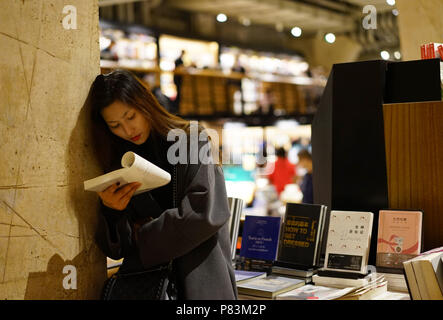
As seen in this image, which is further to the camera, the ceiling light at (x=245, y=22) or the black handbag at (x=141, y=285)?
the ceiling light at (x=245, y=22)

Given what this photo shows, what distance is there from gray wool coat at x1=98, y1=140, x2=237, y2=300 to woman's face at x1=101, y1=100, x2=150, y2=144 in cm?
19

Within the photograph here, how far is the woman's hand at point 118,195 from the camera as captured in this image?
1802 mm

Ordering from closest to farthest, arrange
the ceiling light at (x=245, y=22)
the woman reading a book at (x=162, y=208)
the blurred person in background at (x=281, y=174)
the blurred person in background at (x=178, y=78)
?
the woman reading a book at (x=162, y=208) < the blurred person in background at (x=178, y=78) < the blurred person in background at (x=281, y=174) < the ceiling light at (x=245, y=22)

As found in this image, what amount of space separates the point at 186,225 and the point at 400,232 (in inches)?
41.5

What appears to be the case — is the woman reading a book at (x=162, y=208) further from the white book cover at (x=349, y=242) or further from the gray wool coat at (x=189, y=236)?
the white book cover at (x=349, y=242)

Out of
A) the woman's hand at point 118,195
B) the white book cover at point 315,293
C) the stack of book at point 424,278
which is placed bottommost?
the white book cover at point 315,293

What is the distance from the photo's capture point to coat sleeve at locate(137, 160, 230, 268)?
5.82 feet

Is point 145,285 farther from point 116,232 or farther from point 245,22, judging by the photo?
point 245,22

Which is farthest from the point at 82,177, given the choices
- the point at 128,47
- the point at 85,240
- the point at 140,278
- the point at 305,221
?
the point at 128,47

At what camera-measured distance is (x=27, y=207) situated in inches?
69.6

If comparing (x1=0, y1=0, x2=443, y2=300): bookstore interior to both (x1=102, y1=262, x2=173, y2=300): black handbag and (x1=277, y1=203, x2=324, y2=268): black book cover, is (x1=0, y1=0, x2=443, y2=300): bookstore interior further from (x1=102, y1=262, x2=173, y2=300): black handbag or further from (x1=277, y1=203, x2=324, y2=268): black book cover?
(x1=102, y1=262, x2=173, y2=300): black handbag

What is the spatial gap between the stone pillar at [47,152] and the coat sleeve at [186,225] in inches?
11.5

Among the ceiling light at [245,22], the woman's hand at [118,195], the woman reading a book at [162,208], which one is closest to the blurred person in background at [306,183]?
the woman reading a book at [162,208]
